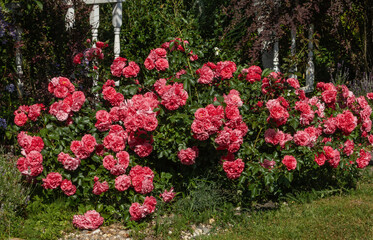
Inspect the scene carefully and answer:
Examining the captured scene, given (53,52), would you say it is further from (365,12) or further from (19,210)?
(365,12)

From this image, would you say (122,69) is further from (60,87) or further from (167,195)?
(167,195)

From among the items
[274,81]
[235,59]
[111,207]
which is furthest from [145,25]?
[111,207]

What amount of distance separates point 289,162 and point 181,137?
91 centimetres

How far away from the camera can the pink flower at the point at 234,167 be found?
3.50 metres

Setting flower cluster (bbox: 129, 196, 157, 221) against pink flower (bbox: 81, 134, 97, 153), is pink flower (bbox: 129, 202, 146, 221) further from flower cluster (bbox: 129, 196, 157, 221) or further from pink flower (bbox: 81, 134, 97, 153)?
pink flower (bbox: 81, 134, 97, 153)

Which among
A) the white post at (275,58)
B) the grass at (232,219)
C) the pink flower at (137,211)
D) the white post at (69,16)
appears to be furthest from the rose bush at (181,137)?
the white post at (275,58)

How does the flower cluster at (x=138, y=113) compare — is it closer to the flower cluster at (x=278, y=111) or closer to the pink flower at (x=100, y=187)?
the pink flower at (x=100, y=187)

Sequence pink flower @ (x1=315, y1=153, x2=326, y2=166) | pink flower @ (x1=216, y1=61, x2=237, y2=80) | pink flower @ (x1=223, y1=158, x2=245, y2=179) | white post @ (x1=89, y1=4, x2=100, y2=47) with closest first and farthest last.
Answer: pink flower @ (x1=223, y1=158, x2=245, y2=179) → pink flower @ (x1=315, y1=153, x2=326, y2=166) → pink flower @ (x1=216, y1=61, x2=237, y2=80) → white post @ (x1=89, y1=4, x2=100, y2=47)

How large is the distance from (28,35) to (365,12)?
4.57 meters

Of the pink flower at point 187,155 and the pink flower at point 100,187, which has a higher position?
the pink flower at point 187,155

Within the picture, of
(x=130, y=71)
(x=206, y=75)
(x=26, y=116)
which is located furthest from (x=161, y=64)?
(x=26, y=116)

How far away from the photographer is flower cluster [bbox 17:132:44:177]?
345 cm

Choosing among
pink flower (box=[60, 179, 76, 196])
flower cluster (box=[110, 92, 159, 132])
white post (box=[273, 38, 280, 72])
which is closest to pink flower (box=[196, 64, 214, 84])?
flower cluster (box=[110, 92, 159, 132])

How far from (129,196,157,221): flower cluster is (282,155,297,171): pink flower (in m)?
1.11
